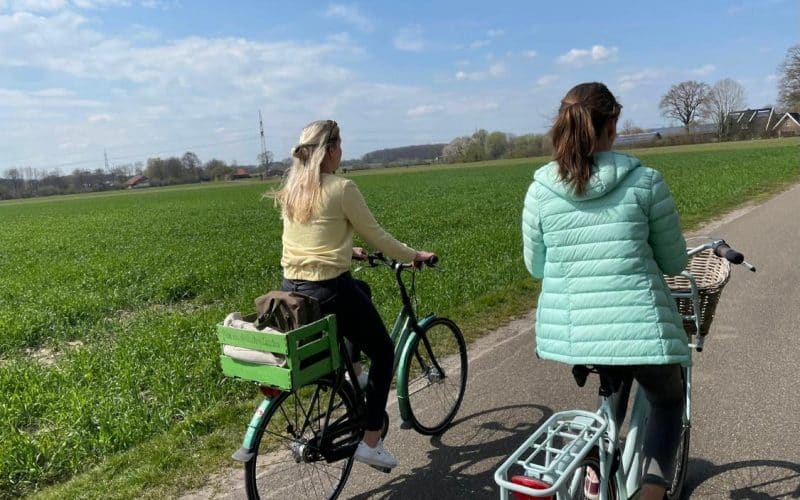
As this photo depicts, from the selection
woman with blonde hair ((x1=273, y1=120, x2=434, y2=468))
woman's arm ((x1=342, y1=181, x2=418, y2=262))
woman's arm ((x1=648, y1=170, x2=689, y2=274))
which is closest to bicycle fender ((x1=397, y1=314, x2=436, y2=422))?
woman with blonde hair ((x1=273, y1=120, x2=434, y2=468))

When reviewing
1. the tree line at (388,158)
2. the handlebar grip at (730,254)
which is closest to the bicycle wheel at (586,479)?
the handlebar grip at (730,254)

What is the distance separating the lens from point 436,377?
4316 millimetres

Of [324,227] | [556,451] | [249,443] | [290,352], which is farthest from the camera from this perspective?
[324,227]

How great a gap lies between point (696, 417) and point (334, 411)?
2.53 metres

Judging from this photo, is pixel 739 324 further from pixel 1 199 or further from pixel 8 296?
pixel 1 199

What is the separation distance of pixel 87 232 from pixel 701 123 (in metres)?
93.9

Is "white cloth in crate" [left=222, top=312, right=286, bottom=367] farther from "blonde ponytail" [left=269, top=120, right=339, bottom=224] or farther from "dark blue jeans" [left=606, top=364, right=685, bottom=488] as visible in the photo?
"dark blue jeans" [left=606, top=364, right=685, bottom=488]

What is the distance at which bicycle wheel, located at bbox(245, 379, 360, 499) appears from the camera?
3.21 m

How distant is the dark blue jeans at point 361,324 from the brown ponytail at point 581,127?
4.66 feet

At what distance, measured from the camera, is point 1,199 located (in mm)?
111312

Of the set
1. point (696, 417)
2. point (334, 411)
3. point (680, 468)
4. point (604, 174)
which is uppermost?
point (604, 174)

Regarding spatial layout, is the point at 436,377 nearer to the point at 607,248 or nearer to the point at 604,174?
the point at 607,248

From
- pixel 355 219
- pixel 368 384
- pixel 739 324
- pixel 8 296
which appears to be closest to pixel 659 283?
pixel 355 219

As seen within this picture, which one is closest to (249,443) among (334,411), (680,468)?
(334,411)
